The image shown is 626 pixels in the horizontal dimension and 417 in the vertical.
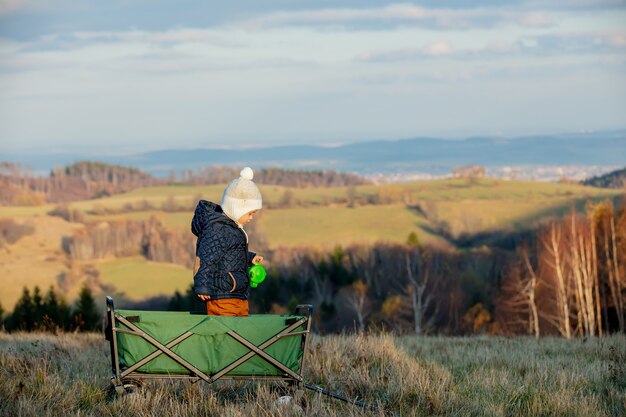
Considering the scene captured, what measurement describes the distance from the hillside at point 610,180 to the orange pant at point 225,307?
11188cm

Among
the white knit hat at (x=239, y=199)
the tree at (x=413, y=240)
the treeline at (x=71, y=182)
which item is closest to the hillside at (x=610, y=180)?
the tree at (x=413, y=240)

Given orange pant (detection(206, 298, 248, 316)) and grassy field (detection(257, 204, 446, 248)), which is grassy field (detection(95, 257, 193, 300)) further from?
orange pant (detection(206, 298, 248, 316))

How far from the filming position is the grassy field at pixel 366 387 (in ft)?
20.1

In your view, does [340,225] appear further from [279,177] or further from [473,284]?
[279,177]

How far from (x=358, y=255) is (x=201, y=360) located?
8560 cm

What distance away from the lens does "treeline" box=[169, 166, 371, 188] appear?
475 ft

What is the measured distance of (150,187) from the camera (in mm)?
152625

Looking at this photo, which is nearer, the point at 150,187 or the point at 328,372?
the point at 328,372

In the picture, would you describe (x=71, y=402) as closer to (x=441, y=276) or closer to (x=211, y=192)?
(x=441, y=276)

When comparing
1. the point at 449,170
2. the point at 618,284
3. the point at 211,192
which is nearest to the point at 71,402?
the point at 618,284

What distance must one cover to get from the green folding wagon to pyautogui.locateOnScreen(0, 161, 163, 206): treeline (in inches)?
5810

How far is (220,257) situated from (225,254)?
4 cm

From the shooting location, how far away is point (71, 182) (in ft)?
556

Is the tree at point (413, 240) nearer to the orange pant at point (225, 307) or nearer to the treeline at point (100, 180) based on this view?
the treeline at point (100, 180)
